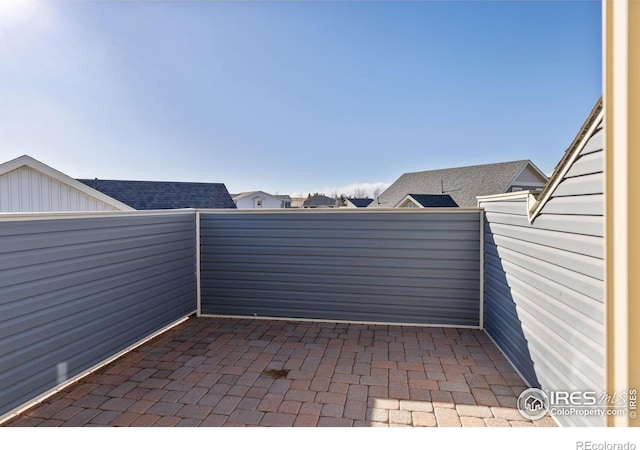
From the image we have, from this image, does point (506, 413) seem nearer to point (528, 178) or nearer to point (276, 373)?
point (276, 373)

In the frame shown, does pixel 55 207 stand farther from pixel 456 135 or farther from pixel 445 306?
pixel 456 135

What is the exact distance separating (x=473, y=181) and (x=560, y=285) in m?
14.4

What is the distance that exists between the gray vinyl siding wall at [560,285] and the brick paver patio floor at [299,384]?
36 centimetres

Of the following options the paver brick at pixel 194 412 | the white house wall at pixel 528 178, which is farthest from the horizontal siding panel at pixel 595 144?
the white house wall at pixel 528 178

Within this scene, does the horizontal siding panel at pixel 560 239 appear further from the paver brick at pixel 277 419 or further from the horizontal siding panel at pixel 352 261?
the paver brick at pixel 277 419

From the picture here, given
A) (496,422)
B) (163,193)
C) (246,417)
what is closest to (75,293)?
(246,417)

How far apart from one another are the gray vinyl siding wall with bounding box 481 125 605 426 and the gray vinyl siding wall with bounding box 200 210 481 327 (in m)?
0.75

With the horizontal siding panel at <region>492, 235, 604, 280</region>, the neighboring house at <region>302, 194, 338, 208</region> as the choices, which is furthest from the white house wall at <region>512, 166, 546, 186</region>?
the neighboring house at <region>302, 194, 338, 208</region>

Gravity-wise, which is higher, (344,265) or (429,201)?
(429,201)

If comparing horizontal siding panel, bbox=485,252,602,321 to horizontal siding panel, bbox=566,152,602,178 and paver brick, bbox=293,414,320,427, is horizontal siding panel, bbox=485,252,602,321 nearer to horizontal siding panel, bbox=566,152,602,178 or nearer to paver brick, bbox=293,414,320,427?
horizontal siding panel, bbox=566,152,602,178

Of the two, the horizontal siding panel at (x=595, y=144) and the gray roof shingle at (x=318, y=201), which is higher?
the gray roof shingle at (x=318, y=201)

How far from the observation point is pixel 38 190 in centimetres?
713

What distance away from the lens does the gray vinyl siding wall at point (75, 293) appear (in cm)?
234

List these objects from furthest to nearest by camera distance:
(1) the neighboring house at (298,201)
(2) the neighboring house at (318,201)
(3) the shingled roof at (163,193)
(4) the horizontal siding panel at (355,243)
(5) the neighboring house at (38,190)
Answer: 1. (1) the neighboring house at (298,201)
2. (2) the neighboring house at (318,201)
3. (3) the shingled roof at (163,193)
4. (5) the neighboring house at (38,190)
5. (4) the horizontal siding panel at (355,243)
